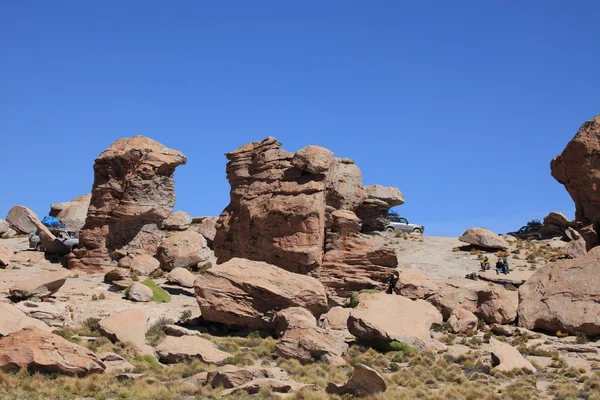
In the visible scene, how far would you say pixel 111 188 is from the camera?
3619 centimetres

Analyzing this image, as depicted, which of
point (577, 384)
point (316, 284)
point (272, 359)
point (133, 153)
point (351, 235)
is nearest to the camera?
point (577, 384)

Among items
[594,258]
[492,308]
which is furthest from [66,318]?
[594,258]

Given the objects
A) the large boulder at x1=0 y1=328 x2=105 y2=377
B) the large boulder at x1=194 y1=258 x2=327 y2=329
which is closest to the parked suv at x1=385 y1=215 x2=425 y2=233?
the large boulder at x1=194 y1=258 x2=327 y2=329

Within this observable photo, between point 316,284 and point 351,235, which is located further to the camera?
point 351,235

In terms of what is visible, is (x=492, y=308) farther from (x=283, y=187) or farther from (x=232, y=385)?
Answer: (x=232, y=385)

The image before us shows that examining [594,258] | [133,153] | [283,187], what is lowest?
[594,258]

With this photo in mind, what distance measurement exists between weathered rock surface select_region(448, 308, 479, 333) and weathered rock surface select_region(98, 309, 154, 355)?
11.0 m

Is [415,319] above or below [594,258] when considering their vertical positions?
below

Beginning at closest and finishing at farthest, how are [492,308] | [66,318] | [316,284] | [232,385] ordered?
1. [232,385]
2. [66,318]
3. [316,284]
4. [492,308]

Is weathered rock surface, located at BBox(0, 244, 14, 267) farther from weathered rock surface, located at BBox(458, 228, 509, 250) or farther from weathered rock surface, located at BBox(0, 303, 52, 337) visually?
weathered rock surface, located at BBox(458, 228, 509, 250)

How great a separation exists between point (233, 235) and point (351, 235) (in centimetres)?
527

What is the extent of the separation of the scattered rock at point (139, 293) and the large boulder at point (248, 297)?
4.21m

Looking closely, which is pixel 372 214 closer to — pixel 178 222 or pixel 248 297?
pixel 248 297

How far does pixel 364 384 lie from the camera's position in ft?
56.7
